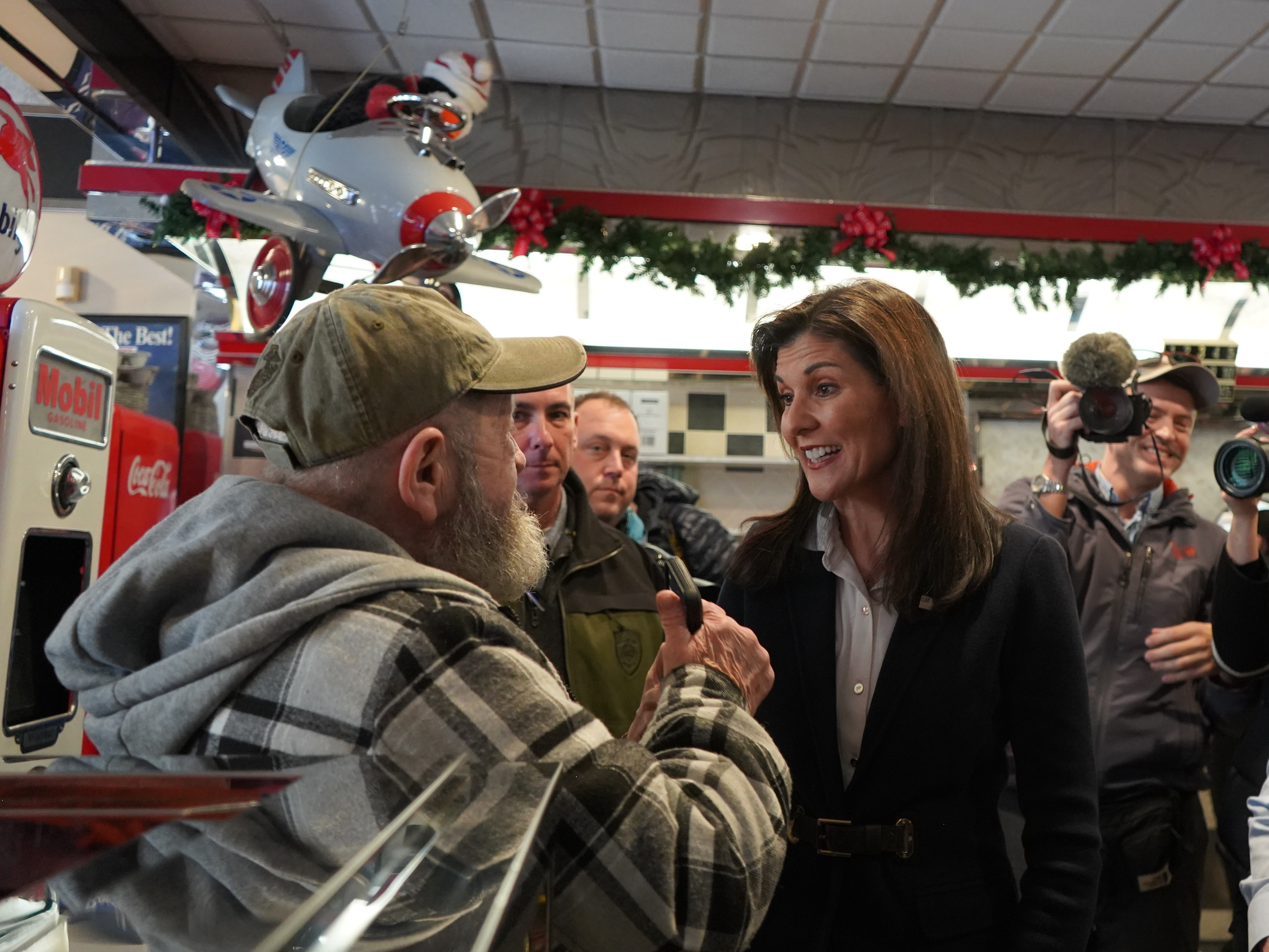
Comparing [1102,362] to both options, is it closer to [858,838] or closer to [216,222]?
[858,838]

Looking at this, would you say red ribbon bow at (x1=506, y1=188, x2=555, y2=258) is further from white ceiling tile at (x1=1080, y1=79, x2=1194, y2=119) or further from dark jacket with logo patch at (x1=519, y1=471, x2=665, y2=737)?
white ceiling tile at (x1=1080, y1=79, x2=1194, y2=119)

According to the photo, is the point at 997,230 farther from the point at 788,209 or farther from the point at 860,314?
the point at 860,314

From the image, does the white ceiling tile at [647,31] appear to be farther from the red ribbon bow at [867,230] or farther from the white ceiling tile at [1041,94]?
the white ceiling tile at [1041,94]

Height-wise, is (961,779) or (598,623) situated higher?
(598,623)

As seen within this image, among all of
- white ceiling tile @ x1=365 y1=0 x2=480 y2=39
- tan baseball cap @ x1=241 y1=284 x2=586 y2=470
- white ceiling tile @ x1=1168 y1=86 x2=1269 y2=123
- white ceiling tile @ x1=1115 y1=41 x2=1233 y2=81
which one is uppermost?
white ceiling tile @ x1=1168 y1=86 x2=1269 y2=123

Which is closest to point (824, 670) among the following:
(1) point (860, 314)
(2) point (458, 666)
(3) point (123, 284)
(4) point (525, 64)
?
(1) point (860, 314)

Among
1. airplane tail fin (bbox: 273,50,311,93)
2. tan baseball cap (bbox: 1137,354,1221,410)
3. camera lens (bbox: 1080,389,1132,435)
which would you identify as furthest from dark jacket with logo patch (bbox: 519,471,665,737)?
airplane tail fin (bbox: 273,50,311,93)

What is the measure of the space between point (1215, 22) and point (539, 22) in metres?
2.74

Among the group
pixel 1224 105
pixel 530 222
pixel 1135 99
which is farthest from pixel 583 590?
pixel 1224 105

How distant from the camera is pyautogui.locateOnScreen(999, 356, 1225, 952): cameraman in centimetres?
271

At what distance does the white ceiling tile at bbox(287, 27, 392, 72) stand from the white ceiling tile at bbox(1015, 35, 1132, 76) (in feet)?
9.18

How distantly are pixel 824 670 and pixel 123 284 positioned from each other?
19.7 feet

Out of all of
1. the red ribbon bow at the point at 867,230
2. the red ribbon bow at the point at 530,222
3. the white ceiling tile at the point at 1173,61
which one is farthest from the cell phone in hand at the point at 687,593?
the white ceiling tile at the point at 1173,61

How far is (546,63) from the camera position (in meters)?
4.74
